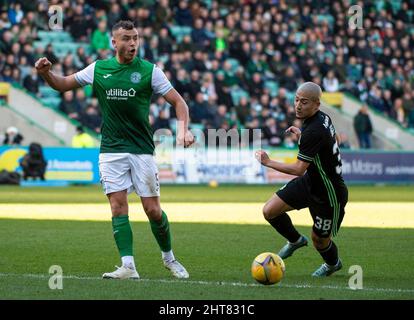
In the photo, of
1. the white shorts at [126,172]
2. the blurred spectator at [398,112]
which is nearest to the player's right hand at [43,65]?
the white shorts at [126,172]

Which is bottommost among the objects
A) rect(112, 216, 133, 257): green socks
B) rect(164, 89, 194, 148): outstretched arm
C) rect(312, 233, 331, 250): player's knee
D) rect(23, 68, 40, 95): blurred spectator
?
rect(312, 233, 331, 250): player's knee

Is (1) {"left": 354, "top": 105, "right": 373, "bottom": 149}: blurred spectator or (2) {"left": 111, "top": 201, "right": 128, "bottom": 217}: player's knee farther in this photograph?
(1) {"left": 354, "top": 105, "right": 373, "bottom": 149}: blurred spectator

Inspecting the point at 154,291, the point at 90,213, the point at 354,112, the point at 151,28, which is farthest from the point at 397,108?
the point at 154,291

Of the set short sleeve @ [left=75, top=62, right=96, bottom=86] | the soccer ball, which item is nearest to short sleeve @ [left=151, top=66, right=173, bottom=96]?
short sleeve @ [left=75, top=62, right=96, bottom=86]

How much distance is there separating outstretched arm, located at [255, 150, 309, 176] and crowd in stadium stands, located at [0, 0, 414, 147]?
71.5ft

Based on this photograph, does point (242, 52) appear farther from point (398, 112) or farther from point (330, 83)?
point (398, 112)

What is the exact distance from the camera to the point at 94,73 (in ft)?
34.0

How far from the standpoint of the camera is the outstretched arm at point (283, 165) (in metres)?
9.89

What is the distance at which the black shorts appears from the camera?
34.9ft

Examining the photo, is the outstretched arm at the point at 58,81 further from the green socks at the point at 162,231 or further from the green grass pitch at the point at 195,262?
the green grass pitch at the point at 195,262

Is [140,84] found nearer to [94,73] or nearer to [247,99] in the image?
[94,73]

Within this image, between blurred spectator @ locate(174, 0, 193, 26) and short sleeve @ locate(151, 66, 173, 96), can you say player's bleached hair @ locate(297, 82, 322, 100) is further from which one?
blurred spectator @ locate(174, 0, 193, 26)

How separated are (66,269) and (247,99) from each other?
25.0m

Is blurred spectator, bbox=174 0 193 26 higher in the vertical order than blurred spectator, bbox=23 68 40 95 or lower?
higher
